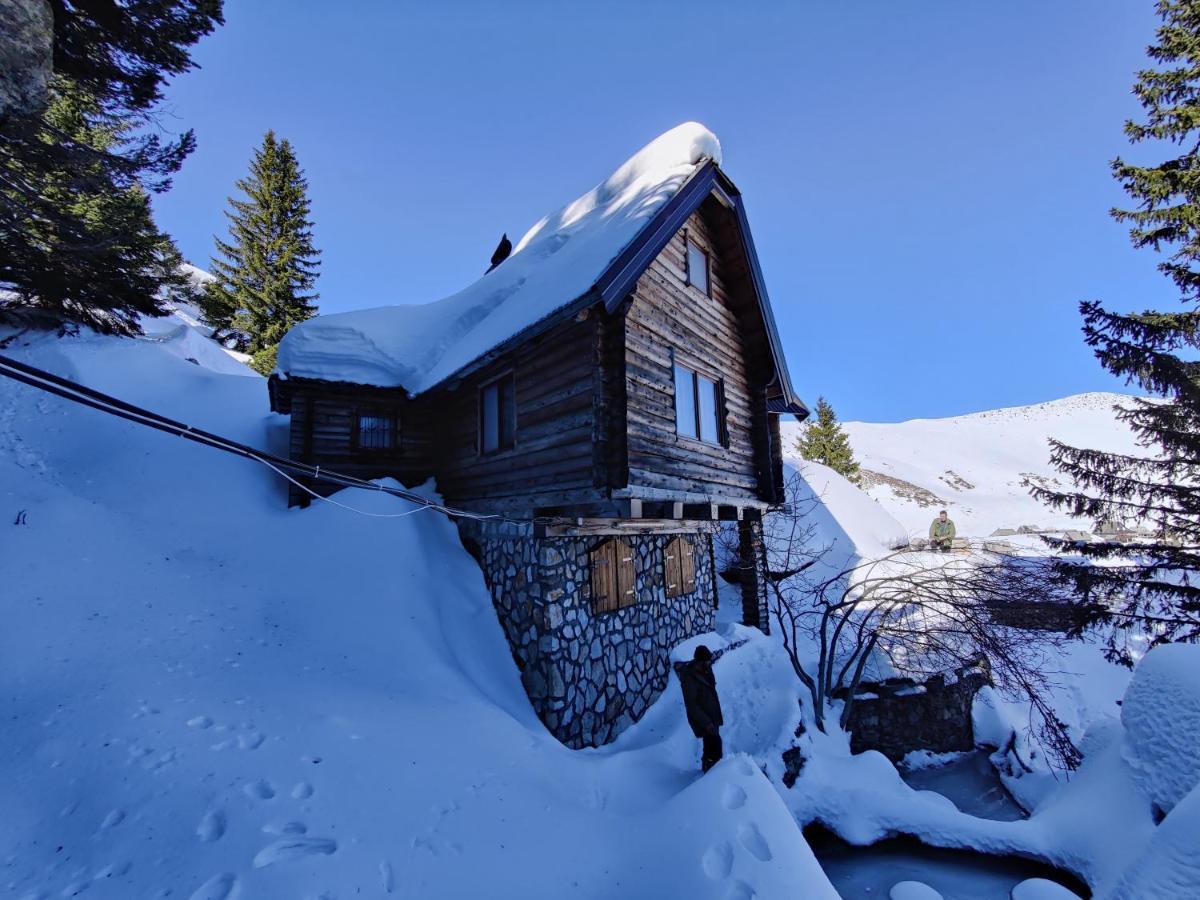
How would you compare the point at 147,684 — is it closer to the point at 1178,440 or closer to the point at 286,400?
the point at 286,400

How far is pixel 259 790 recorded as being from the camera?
4664mm

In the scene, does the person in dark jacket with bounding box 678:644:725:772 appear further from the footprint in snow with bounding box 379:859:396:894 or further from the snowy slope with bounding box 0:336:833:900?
the footprint in snow with bounding box 379:859:396:894

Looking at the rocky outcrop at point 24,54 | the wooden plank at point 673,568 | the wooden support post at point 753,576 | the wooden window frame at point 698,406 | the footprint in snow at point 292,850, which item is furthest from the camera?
the wooden support post at point 753,576

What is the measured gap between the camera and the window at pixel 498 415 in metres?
10.2

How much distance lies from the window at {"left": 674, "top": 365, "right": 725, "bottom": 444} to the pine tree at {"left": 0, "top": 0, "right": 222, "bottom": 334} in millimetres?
12456

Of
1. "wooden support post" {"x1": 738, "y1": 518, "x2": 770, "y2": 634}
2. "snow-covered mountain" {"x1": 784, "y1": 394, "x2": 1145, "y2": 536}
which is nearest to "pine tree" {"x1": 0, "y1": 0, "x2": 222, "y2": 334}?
"wooden support post" {"x1": 738, "y1": 518, "x2": 770, "y2": 634}

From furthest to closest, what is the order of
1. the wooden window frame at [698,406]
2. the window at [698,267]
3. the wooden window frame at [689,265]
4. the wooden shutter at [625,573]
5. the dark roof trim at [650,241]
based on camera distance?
the window at [698,267], the wooden window frame at [689,265], the wooden shutter at [625,573], the wooden window frame at [698,406], the dark roof trim at [650,241]

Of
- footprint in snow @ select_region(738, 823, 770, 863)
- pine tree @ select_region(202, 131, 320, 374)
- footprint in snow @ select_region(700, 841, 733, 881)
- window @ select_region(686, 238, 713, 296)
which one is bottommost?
footprint in snow @ select_region(700, 841, 733, 881)

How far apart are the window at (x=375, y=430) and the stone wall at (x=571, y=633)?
11.7ft

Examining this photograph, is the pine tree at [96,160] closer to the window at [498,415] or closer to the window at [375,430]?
the window at [375,430]

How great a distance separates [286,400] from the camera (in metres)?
12.9

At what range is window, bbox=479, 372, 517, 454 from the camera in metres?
10.2

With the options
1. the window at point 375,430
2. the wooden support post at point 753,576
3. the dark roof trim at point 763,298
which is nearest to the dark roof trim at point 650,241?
the dark roof trim at point 763,298

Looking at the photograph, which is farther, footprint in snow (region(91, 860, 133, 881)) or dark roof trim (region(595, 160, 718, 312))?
dark roof trim (region(595, 160, 718, 312))
